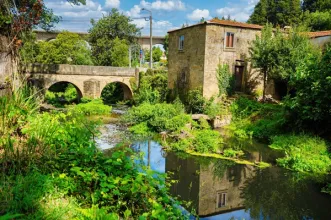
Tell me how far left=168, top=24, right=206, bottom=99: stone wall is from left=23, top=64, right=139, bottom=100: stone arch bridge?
5489 millimetres

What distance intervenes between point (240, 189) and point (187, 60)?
44.6 ft

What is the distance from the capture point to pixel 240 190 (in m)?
9.24

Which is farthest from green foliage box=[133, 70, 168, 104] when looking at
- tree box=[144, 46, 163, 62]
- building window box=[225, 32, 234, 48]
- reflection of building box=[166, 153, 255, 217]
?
tree box=[144, 46, 163, 62]

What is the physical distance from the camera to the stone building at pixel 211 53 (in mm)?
19359

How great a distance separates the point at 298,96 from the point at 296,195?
19.8 ft

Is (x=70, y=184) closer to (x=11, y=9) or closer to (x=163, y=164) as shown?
(x=11, y=9)

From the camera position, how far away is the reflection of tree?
304 inches

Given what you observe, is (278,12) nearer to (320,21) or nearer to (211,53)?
(320,21)

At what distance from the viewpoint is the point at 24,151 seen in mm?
4133

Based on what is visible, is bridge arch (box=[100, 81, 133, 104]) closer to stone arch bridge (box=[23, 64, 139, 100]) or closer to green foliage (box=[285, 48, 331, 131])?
stone arch bridge (box=[23, 64, 139, 100])

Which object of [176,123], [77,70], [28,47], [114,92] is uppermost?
[28,47]

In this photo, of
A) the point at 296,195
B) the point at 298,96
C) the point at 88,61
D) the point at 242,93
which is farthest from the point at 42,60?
the point at 296,195

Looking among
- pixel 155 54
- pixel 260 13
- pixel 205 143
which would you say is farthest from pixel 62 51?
pixel 260 13

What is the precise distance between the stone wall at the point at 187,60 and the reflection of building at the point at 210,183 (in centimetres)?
943
